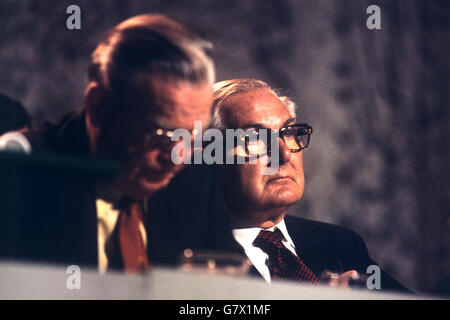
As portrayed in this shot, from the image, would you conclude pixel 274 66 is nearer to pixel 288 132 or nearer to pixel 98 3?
pixel 288 132

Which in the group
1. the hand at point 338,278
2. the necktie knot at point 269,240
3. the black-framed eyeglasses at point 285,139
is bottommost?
the hand at point 338,278

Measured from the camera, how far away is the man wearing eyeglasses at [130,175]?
9.18ft

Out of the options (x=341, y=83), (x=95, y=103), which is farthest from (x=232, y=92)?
(x=95, y=103)

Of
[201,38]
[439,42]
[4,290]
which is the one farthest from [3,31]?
[439,42]

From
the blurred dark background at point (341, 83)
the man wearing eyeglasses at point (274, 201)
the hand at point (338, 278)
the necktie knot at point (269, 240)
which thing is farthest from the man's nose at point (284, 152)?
the hand at point (338, 278)

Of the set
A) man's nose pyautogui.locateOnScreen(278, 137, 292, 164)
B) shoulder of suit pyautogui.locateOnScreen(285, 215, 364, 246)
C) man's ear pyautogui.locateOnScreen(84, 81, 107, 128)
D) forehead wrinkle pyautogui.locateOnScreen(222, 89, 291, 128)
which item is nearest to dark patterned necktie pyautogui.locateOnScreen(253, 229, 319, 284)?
shoulder of suit pyautogui.locateOnScreen(285, 215, 364, 246)

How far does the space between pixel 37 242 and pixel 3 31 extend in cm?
119

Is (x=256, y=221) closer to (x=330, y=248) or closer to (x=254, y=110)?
(x=330, y=248)

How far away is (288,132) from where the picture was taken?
287 cm

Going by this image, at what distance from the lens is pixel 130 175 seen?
2.82 metres

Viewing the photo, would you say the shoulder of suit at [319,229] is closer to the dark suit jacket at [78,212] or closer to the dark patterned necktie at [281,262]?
the dark patterned necktie at [281,262]

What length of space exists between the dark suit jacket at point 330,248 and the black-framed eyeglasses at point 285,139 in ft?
1.29

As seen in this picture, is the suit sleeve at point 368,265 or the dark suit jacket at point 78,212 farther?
the suit sleeve at point 368,265

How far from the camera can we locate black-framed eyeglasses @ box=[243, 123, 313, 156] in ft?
9.29
